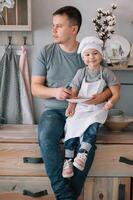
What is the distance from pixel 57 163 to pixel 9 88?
2.40ft

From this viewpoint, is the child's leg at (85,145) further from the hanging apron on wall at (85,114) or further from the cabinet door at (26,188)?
the cabinet door at (26,188)

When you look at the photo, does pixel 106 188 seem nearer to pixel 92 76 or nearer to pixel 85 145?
pixel 85 145

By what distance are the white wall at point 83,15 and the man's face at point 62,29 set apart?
1.13 feet

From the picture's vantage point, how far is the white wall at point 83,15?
7.48 ft

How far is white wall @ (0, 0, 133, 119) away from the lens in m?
2.28

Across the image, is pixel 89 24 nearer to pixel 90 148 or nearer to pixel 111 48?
pixel 111 48

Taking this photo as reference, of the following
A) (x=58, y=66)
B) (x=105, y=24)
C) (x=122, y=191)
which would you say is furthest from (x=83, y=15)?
(x=122, y=191)

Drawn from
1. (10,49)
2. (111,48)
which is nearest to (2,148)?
(10,49)

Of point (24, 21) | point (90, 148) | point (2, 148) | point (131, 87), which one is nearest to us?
point (90, 148)

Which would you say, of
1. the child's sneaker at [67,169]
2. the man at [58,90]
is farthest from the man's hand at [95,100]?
the child's sneaker at [67,169]

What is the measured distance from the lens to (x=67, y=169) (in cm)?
176

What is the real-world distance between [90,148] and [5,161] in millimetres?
487

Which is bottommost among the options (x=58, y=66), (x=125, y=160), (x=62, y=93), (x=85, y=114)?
(x=125, y=160)

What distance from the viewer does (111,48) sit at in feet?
7.31
